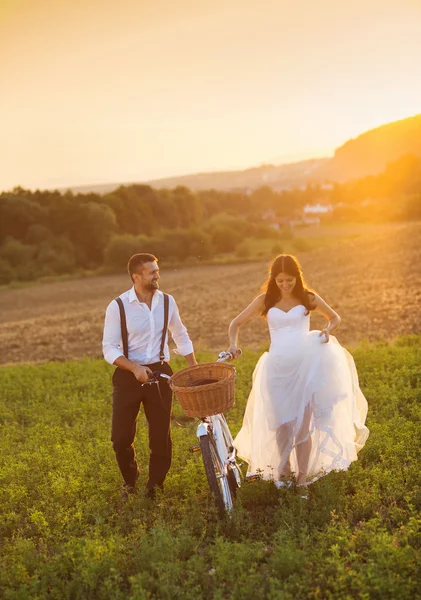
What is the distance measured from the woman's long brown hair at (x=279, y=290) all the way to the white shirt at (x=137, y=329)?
39.8 inches

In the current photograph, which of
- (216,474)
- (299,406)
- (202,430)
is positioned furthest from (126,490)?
(299,406)

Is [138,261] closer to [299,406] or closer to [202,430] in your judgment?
[202,430]

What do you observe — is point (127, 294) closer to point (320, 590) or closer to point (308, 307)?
point (308, 307)

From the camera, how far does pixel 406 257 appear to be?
41.7 meters

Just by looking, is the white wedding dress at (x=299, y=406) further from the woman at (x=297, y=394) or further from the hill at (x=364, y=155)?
the hill at (x=364, y=155)

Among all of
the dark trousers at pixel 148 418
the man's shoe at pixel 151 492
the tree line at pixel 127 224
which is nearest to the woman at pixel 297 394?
the dark trousers at pixel 148 418

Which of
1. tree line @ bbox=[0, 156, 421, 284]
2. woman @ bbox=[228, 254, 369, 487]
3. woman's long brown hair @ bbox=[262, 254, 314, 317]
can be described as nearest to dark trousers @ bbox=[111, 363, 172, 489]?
woman @ bbox=[228, 254, 369, 487]

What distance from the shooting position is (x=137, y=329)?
258 inches

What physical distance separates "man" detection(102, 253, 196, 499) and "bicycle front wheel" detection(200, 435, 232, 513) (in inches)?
32.2

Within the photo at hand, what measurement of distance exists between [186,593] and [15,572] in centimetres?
152

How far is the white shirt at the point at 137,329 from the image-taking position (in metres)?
6.49

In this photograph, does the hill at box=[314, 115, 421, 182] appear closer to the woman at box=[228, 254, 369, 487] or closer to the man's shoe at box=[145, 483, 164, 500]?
the woman at box=[228, 254, 369, 487]

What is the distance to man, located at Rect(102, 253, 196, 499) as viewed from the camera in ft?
21.1

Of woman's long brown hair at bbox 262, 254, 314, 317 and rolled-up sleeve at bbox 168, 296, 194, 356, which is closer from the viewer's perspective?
woman's long brown hair at bbox 262, 254, 314, 317
